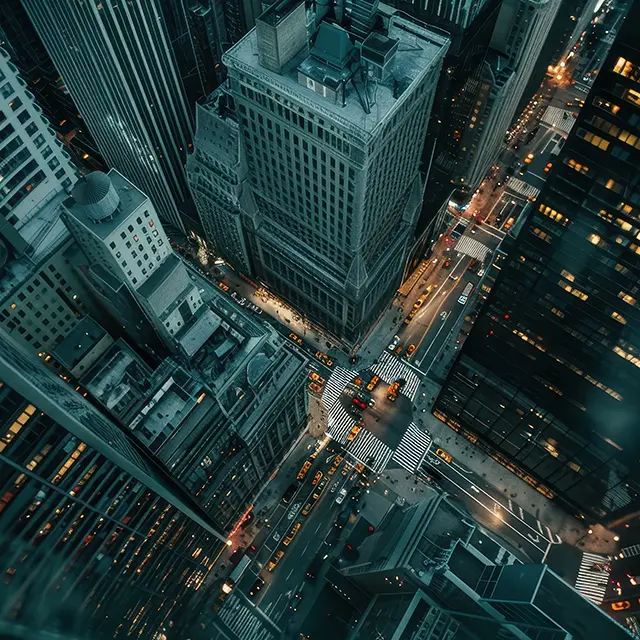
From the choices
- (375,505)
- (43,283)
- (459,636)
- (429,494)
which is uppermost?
(429,494)

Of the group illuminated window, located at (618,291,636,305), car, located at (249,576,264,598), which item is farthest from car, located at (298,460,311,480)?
illuminated window, located at (618,291,636,305)

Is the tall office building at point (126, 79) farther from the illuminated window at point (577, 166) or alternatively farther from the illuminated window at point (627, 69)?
the illuminated window at point (627, 69)

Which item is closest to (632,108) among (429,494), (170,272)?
(170,272)

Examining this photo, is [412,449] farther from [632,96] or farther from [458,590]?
[632,96]

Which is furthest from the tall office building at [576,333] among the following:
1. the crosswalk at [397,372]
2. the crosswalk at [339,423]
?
the crosswalk at [339,423]

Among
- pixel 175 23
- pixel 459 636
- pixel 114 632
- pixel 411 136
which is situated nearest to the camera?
pixel 114 632

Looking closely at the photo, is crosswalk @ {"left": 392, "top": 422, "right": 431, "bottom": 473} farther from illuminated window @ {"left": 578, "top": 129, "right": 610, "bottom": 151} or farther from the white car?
illuminated window @ {"left": 578, "top": 129, "right": 610, "bottom": 151}

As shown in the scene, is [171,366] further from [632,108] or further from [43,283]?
[632,108]
